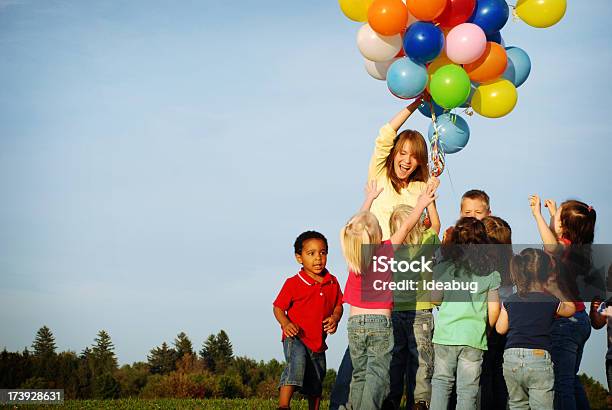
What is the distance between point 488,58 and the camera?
6184mm

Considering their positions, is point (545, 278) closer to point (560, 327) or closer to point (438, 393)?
point (560, 327)

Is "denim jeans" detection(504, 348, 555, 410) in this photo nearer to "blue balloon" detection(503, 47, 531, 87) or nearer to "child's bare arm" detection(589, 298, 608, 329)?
"child's bare arm" detection(589, 298, 608, 329)

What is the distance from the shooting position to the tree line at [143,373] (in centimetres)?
938

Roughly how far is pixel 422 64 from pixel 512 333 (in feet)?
7.11

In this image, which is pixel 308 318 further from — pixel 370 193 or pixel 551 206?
pixel 551 206

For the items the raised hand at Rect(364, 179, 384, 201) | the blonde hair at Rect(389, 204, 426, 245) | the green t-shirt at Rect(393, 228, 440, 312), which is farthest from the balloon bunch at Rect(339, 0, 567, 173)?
the green t-shirt at Rect(393, 228, 440, 312)

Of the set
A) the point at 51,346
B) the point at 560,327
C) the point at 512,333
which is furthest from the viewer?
the point at 51,346

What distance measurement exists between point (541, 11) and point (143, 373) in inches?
259

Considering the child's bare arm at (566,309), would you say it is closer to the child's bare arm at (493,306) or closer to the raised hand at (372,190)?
the child's bare arm at (493,306)

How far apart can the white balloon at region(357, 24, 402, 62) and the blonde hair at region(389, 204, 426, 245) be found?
4.37 feet

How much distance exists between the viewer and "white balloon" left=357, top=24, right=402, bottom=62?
6.18 metres

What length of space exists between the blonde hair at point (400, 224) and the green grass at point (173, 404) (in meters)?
2.40

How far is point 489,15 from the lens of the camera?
6.27 meters

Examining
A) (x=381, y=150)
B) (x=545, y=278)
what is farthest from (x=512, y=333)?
(x=381, y=150)
